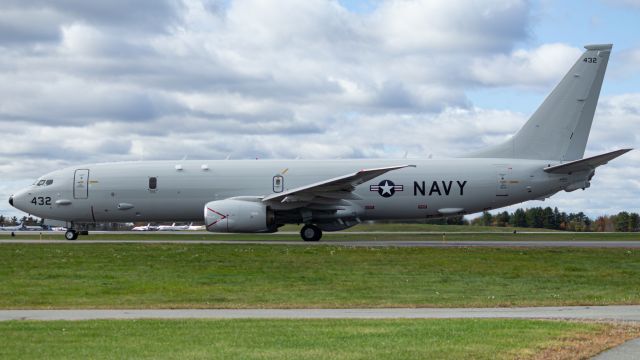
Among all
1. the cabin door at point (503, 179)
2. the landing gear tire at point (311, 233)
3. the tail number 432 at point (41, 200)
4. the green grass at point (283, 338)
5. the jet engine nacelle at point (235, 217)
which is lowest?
the green grass at point (283, 338)

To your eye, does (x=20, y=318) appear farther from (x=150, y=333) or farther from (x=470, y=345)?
(x=470, y=345)

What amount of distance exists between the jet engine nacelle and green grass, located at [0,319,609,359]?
22547 mm

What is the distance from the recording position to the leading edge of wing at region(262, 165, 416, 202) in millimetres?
35250

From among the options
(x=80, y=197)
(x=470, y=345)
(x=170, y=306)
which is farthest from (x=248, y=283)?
(x=80, y=197)

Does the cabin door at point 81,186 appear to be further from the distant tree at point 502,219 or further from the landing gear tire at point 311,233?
the distant tree at point 502,219

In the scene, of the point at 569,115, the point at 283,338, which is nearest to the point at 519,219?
the point at 569,115

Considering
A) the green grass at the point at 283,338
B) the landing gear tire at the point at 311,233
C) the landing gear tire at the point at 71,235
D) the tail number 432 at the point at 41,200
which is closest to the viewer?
the green grass at the point at 283,338

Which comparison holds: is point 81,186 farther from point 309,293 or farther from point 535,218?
point 535,218

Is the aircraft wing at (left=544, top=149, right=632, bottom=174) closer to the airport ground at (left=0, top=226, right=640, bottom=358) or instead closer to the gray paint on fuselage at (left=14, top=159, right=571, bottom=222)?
the gray paint on fuselage at (left=14, top=159, right=571, bottom=222)

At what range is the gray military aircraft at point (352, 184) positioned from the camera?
37156mm

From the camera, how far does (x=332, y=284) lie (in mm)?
20500

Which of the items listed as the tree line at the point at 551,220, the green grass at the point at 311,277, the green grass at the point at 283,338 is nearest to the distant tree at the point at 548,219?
the tree line at the point at 551,220

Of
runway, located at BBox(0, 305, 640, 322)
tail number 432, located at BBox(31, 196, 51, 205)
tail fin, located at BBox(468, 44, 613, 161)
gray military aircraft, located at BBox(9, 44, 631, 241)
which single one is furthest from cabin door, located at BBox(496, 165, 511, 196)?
runway, located at BBox(0, 305, 640, 322)

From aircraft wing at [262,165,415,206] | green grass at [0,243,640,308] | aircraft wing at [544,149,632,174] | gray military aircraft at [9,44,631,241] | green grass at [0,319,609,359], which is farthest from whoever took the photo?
gray military aircraft at [9,44,631,241]
